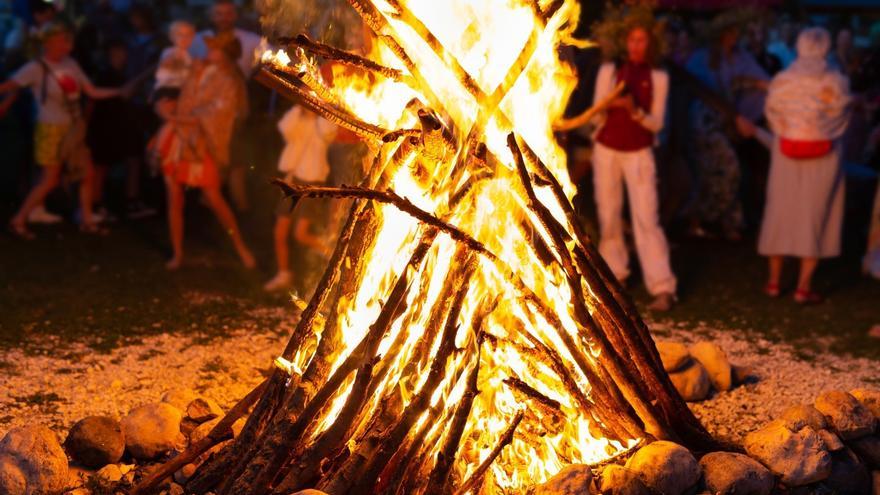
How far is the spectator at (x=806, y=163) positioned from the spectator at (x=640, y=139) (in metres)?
0.99

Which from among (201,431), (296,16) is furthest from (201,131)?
(201,431)

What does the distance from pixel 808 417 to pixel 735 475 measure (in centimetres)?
69

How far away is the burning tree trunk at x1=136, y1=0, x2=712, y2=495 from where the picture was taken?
4.70 metres

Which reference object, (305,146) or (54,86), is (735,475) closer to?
(305,146)

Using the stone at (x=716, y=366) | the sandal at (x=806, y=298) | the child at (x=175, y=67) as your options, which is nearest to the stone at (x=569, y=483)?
the stone at (x=716, y=366)

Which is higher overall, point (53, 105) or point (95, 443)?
point (53, 105)

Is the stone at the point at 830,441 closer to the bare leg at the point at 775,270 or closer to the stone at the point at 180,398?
the stone at the point at 180,398

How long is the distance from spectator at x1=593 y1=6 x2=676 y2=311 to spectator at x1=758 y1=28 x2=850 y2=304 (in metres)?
0.99

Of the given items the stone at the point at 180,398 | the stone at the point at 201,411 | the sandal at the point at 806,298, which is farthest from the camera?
the sandal at the point at 806,298

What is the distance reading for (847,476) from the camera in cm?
520

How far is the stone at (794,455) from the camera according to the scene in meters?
5.05

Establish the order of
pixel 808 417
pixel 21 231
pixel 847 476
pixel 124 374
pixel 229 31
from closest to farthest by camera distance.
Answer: pixel 847 476 < pixel 808 417 < pixel 124 374 < pixel 229 31 < pixel 21 231

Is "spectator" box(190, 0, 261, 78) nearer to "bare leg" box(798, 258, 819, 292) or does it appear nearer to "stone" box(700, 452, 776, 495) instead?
"bare leg" box(798, 258, 819, 292)

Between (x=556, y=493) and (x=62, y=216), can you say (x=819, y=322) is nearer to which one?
(x=556, y=493)
